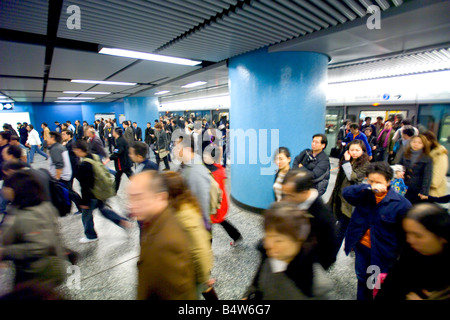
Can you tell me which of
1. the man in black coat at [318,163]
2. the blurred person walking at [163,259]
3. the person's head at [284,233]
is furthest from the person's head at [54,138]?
the person's head at [284,233]

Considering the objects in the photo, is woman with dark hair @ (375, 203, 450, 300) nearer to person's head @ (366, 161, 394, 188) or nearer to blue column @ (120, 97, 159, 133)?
person's head @ (366, 161, 394, 188)

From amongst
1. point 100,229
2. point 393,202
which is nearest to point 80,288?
point 100,229

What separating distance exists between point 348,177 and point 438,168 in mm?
1239

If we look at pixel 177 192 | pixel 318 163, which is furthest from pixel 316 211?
pixel 318 163

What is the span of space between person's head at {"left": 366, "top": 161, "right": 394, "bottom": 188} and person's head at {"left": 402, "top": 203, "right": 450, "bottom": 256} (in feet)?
2.11

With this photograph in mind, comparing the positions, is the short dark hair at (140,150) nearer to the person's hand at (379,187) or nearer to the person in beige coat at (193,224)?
the person in beige coat at (193,224)

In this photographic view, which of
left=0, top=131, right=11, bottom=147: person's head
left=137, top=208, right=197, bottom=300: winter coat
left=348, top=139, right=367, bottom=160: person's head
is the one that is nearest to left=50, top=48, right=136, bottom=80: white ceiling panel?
left=0, top=131, right=11, bottom=147: person's head

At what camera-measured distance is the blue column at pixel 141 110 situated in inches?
476

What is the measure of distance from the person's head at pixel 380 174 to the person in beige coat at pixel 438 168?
5.06 feet

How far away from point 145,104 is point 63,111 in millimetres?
12211

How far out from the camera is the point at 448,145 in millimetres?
6539

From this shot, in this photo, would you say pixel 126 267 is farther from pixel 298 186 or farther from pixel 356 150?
pixel 356 150

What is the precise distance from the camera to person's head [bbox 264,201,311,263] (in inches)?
46.8

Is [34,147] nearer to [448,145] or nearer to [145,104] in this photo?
[145,104]
